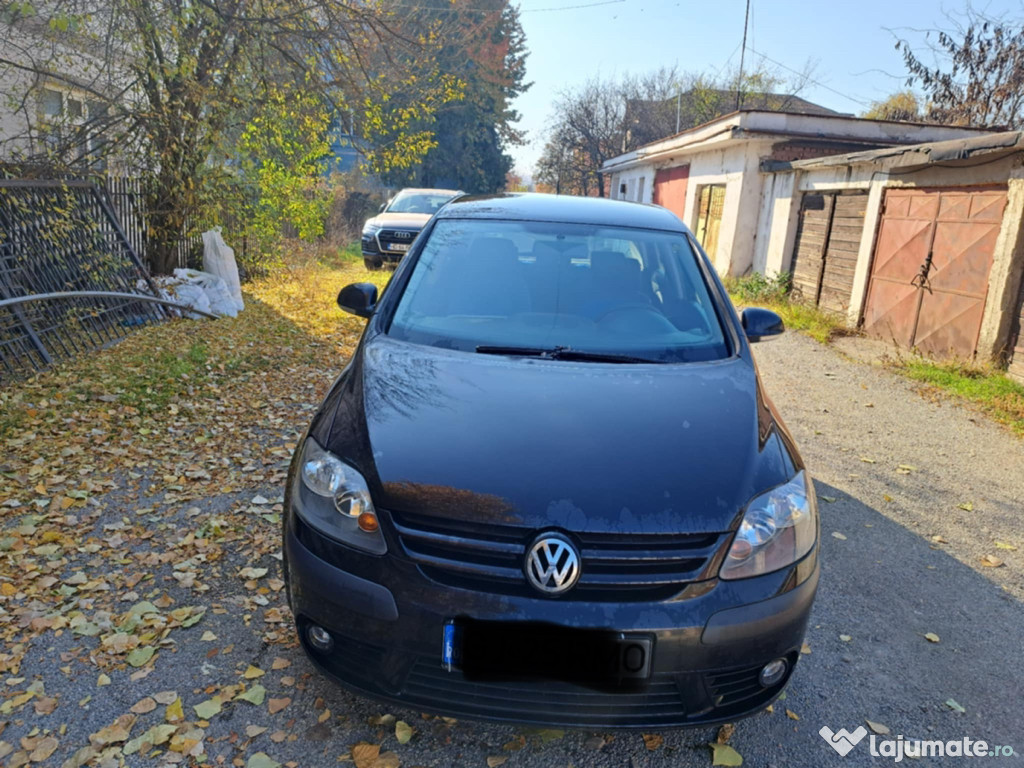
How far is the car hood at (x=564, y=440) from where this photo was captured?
1956mm

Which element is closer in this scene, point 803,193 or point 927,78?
point 803,193

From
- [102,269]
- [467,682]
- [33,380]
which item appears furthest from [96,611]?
[102,269]

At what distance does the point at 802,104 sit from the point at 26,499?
4547 cm

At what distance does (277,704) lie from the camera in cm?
238

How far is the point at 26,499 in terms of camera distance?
379 cm

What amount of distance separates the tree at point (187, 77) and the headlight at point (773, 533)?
6872 mm

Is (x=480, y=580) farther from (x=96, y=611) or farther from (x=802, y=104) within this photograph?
(x=802, y=104)

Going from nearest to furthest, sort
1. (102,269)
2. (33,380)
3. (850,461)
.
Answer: (850,461) < (33,380) < (102,269)

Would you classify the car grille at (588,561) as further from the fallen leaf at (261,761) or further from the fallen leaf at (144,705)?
the fallen leaf at (144,705)

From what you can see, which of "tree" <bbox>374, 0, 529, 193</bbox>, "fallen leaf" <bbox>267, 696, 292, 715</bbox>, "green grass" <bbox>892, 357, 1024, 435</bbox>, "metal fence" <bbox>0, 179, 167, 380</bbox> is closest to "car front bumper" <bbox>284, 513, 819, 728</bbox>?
"fallen leaf" <bbox>267, 696, 292, 715</bbox>

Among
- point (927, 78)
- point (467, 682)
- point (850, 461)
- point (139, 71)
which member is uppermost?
point (927, 78)

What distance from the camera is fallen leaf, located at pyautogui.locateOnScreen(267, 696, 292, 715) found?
2.35 meters

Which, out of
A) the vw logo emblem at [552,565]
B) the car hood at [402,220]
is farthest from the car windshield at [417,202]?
the vw logo emblem at [552,565]

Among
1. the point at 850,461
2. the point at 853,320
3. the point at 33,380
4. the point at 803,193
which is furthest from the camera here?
the point at 803,193
